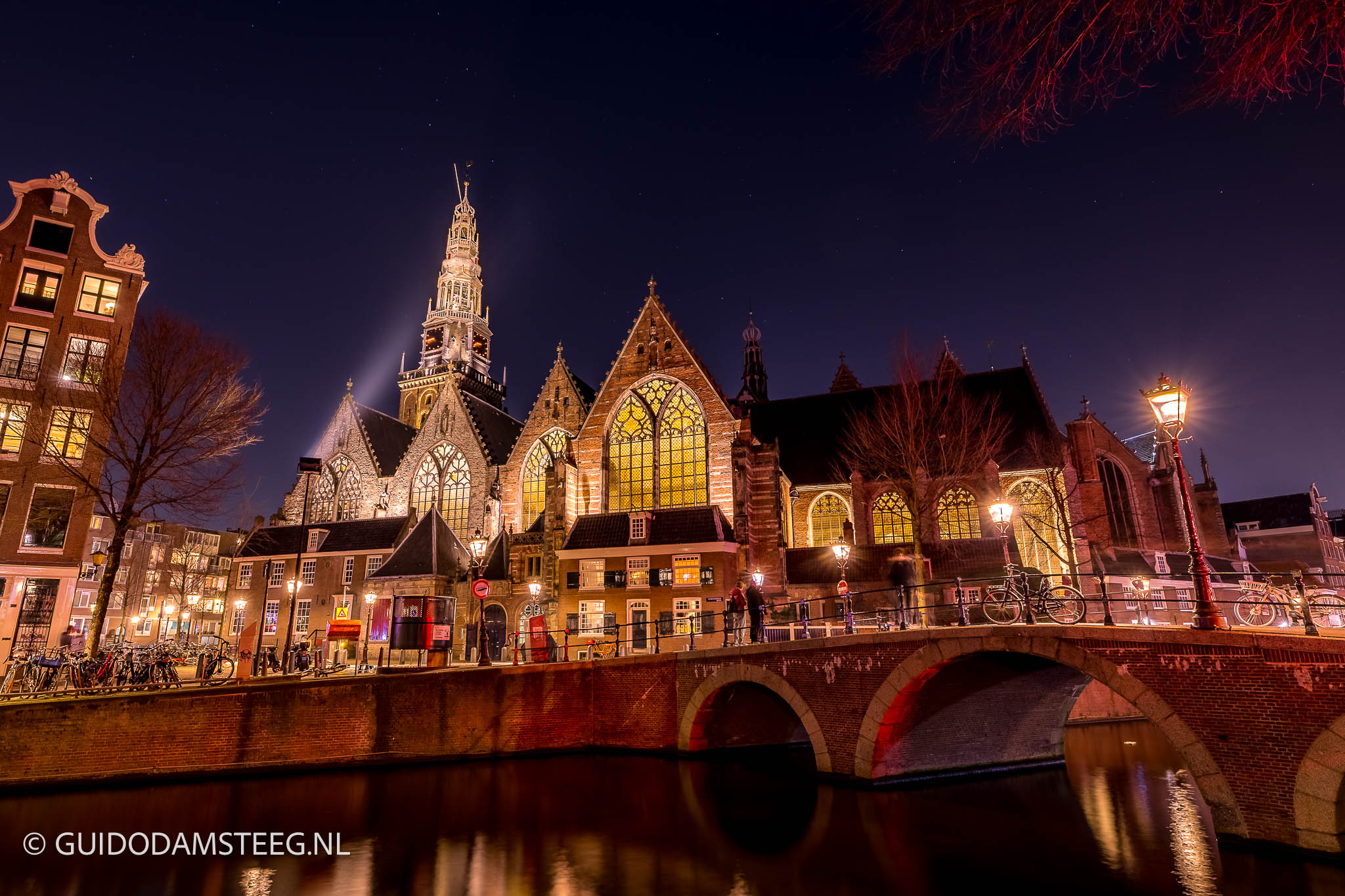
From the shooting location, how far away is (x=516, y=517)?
117 ft

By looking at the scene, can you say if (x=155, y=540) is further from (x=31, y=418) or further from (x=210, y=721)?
(x=210, y=721)

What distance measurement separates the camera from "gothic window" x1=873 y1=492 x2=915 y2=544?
33.2 metres

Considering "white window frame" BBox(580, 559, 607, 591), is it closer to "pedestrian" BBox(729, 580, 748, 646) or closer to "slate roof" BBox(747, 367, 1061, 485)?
"pedestrian" BBox(729, 580, 748, 646)

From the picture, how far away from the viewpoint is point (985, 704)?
1673 centimetres

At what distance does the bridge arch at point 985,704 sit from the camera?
11.6m

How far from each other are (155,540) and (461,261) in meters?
42.8

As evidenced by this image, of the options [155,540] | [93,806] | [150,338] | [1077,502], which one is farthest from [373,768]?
[155,540]

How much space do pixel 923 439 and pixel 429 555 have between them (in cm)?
2464

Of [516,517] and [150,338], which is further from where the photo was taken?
[516,517]

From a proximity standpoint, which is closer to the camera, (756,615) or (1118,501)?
(756,615)

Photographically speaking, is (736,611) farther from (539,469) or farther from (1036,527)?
(539,469)

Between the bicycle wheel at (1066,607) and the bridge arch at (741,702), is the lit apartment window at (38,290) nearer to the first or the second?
the bridge arch at (741,702)

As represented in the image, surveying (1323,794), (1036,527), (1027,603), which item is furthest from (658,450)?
(1323,794)

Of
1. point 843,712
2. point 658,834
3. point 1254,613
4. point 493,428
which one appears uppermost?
point 493,428
